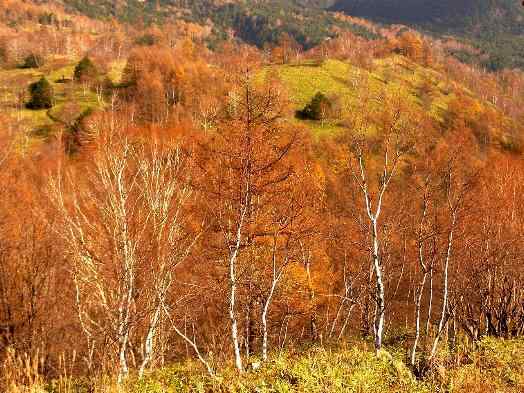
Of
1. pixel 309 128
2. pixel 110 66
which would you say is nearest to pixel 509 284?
pixel 309 128

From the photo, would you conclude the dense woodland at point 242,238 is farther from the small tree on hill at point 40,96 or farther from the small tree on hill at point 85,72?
the small tree on hill at point 85,72

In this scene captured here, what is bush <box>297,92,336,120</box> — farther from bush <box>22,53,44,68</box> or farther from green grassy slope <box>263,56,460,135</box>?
bush <box>22,53,44,68</box>

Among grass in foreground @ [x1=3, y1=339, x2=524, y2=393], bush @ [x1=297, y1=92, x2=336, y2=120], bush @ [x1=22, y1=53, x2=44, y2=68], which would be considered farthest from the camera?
bush @ [x1=22, y1=53, x2=44, y2=68]

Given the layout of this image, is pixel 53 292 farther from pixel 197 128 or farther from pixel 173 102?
pixel 173 102

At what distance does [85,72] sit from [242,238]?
3543 inches

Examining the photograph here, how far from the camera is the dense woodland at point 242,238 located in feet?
31.7

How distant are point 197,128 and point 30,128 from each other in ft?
105

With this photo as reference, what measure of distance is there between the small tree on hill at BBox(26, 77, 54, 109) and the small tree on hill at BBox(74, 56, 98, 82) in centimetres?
1325

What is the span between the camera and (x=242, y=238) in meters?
13.4

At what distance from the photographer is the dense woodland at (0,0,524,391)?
966 centimetres

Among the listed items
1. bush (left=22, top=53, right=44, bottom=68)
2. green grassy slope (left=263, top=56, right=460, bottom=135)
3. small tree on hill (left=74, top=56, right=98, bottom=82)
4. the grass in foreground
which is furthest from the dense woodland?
bush (left=22, top=53, right=44, bottom=68)

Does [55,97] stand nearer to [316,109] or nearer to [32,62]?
[32,62]

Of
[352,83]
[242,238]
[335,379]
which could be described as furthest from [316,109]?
[335,379]

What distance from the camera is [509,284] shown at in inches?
578
